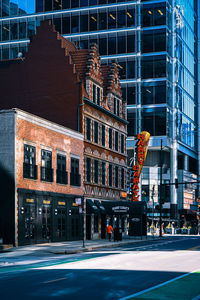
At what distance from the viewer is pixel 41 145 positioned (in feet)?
136

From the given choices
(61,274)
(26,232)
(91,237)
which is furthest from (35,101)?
(61,274)

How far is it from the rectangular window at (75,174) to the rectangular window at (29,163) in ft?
24.2

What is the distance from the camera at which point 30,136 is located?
39.5 m

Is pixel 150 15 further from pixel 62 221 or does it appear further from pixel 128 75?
pixel 62 221

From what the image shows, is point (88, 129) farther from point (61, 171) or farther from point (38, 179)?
point (38, 179)

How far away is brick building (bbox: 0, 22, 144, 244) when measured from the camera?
50.1 metres

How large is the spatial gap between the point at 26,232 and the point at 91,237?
13.3 meters

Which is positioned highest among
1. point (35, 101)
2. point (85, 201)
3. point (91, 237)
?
point (35, 101)

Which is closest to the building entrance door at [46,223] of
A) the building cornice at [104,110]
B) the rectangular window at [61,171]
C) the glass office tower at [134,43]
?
the rectangular window at [61,171]

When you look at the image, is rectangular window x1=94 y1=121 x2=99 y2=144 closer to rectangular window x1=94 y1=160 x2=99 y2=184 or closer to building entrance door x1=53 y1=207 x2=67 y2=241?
rectangular window x1=94 y1=160 x2=99 y2=184

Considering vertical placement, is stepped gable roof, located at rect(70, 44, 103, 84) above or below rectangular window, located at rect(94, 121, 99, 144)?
above

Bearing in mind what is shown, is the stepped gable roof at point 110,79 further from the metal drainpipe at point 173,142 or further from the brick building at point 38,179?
the metal drainpipe at point 173,142

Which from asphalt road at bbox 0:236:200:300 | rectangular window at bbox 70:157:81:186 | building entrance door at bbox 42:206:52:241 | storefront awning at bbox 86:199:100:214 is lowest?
asphalt road at bbox 0:236:200:300

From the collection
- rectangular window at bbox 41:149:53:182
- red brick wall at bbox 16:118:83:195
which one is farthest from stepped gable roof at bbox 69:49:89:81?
rectangular window at bbox 41:149:53:182
